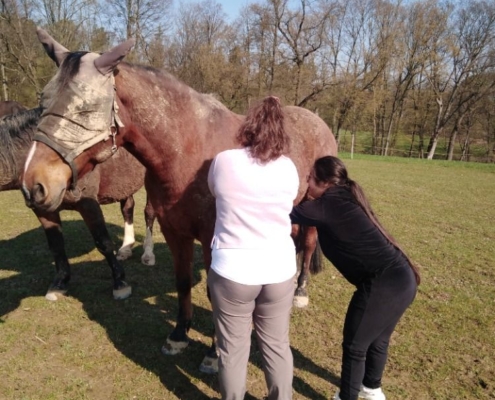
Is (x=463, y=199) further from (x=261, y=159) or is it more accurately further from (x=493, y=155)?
(x=493, y=155)

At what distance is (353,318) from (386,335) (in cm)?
39

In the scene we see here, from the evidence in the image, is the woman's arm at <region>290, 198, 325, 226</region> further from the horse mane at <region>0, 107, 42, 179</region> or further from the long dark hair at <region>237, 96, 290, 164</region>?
the horse mane at <region>0, 107, 42, 179</region>

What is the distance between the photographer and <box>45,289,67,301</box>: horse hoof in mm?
4340

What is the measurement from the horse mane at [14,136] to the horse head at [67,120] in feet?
6.57

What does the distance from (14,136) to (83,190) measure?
900 millimetres

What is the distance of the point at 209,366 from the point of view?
10.4 feet

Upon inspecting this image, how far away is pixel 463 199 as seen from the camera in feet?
39.5

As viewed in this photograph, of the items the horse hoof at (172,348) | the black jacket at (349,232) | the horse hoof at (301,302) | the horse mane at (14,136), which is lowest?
the horse hoof at (172,348)

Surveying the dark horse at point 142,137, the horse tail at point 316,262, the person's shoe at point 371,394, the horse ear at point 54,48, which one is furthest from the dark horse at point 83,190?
the person's shoe at point 371,394

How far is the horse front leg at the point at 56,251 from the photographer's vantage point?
4398 millimetres

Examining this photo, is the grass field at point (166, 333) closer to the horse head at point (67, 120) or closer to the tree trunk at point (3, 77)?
the horse head at point (67, 120)

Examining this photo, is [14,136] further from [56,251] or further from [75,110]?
[75,110]

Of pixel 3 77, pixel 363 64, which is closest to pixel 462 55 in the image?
pixel 363 64

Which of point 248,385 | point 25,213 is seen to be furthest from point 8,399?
point 25,213
